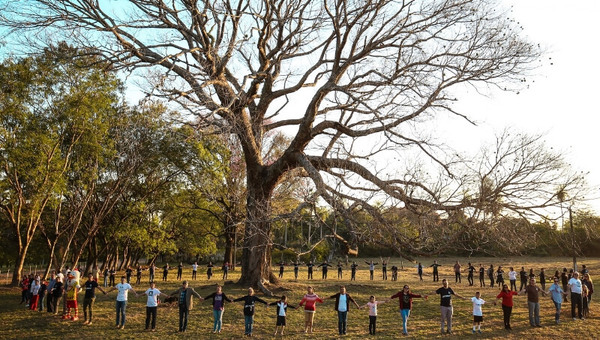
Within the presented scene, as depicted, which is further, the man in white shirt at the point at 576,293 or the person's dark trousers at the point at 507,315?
the man in white shirt at the point at 576,293

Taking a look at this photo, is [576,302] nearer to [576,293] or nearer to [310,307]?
[576,293]

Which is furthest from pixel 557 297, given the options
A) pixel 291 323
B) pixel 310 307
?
pixel 291 323

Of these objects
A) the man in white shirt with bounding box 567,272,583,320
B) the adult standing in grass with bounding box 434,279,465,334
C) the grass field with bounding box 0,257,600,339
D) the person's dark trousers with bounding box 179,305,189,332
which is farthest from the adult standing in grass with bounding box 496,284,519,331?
the person's dark trousers with bounding box 179,305,189,332

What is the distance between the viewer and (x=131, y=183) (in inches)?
1232

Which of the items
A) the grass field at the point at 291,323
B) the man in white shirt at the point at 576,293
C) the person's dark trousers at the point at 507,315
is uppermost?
the man in white shirt at the point at 576,293

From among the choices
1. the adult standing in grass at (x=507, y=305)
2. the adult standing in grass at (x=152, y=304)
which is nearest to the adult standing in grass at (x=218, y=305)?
the adult standing in grass at (x=152, y=304)

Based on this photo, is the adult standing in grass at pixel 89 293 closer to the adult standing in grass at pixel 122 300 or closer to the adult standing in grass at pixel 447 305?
the adult standing in grass at pixel 122 300

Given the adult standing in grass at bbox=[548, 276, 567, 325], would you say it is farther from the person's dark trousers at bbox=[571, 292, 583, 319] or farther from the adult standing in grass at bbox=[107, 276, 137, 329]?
the adult standing in grass at bbox=[107, 276, 137, 329]

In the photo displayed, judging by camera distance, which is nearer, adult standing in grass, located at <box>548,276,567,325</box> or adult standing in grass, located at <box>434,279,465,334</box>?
adult standing in grass, located at <box>434,279,465,334</box>

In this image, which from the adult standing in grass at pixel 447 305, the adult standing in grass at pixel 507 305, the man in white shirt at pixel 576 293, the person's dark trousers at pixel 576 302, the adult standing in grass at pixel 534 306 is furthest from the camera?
the person's dark trousers at pixel 576 302

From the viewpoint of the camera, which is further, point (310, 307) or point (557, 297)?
point (557, 297)

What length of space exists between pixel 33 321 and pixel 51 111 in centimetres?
1242

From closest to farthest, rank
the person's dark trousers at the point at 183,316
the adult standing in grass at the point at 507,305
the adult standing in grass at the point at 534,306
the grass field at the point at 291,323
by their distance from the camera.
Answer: the grass field at the point at 291,323 → the person's dark trousers at the point at 183,316 → the adult standing in grass at the point at 507,305 → the adult standing in grass at the point at 534,306

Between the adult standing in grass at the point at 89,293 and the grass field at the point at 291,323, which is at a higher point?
the adult standing in grass at the point at 89,293
